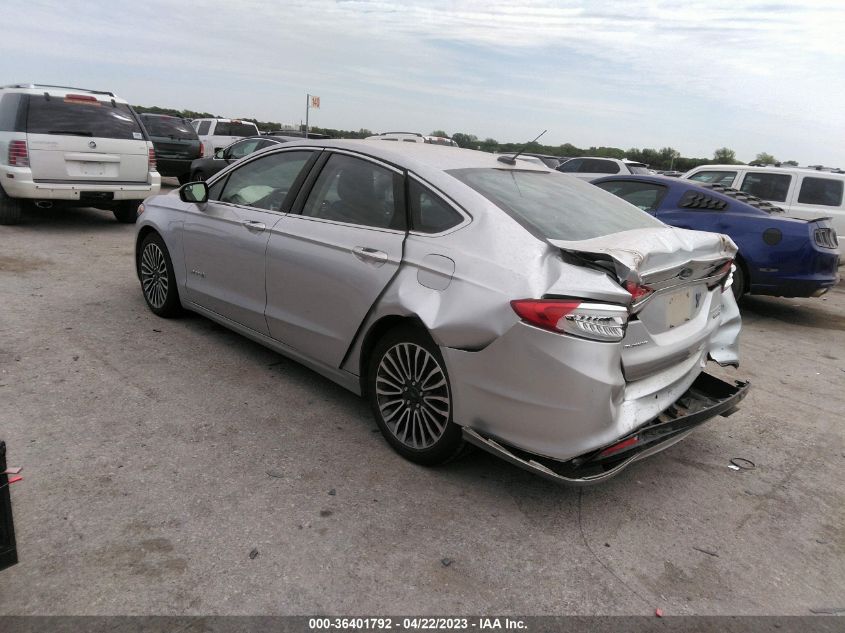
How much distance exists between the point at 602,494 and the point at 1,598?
8.62ft

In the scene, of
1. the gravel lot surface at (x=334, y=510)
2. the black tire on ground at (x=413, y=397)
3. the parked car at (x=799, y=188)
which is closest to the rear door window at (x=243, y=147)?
the parked car at (x=799, y=188)

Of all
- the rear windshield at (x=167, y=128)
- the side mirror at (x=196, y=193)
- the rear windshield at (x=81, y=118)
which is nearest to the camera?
the side mirror at (x=196, y=193)

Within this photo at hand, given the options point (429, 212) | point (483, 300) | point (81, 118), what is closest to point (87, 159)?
point (81, 118)

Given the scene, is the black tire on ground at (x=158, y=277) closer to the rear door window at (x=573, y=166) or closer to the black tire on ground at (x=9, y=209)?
the black tire on ground at (x=9, y=209)

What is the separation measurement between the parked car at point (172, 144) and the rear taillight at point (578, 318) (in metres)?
14.1

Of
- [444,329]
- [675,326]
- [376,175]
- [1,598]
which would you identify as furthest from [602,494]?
[1,598]

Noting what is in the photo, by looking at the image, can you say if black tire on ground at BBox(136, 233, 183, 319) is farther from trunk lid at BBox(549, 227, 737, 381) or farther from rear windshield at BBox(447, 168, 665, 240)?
trunk lid at BBox(549, 227, 737, 381)

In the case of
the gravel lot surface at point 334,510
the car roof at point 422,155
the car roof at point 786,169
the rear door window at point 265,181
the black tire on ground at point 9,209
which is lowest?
the gravel lot surface at point 334,510

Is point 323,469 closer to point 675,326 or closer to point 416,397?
point 416,397

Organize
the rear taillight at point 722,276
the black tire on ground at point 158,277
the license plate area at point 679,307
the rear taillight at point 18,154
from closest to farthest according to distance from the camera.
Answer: the license plate area at point 679,307 → the rear taillight at point 722,276 → the black tire on ground at point 158,277 → the rear taillight at point 18,154

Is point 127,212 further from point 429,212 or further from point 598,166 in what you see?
point 598,166

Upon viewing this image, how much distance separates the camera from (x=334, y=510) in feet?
9.68

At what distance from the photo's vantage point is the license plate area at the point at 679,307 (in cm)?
314

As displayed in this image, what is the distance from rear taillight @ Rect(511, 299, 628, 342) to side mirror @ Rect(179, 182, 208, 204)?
3096mm
